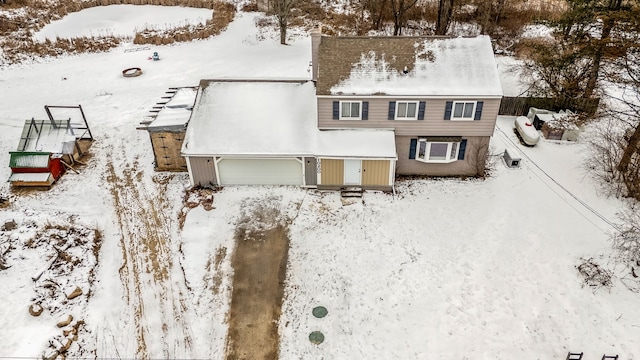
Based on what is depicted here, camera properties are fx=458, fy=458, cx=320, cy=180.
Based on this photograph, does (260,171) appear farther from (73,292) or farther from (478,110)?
(478,110)

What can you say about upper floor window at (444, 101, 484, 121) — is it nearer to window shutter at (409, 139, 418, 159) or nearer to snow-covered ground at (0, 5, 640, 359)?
window shutter at (409, 139, 418, 159)

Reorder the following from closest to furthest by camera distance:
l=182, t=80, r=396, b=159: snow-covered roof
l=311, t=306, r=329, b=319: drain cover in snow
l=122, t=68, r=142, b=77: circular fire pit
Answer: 1. l=311, t=306, r=329, b=319: drain cover in snow
2. l=182, t=80, r=396, b=159: snow-covered roof
3. l=122, t=68, r=142, b=77: circular fire pit

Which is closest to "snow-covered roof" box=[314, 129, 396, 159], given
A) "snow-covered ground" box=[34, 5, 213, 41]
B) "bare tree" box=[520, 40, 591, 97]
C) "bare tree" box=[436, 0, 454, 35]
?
"bare tree" box=[520, 40, 591, 97]

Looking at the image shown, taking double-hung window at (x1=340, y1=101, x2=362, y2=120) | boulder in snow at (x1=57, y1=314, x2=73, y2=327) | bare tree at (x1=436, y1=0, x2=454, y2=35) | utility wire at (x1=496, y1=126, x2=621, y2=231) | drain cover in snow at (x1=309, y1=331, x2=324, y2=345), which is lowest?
drain cover in snow at (x1=309, y1=331, x2=324, y2=345)

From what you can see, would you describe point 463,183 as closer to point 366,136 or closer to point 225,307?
point 366,136

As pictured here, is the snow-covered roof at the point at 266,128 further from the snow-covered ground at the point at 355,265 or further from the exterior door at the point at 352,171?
the snow-covered ground at the point at 355,265

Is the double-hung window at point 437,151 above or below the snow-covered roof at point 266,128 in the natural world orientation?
below

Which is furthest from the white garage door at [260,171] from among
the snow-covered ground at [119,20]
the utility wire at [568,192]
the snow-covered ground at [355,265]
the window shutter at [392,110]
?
the snow-covered ground at [119,20]
